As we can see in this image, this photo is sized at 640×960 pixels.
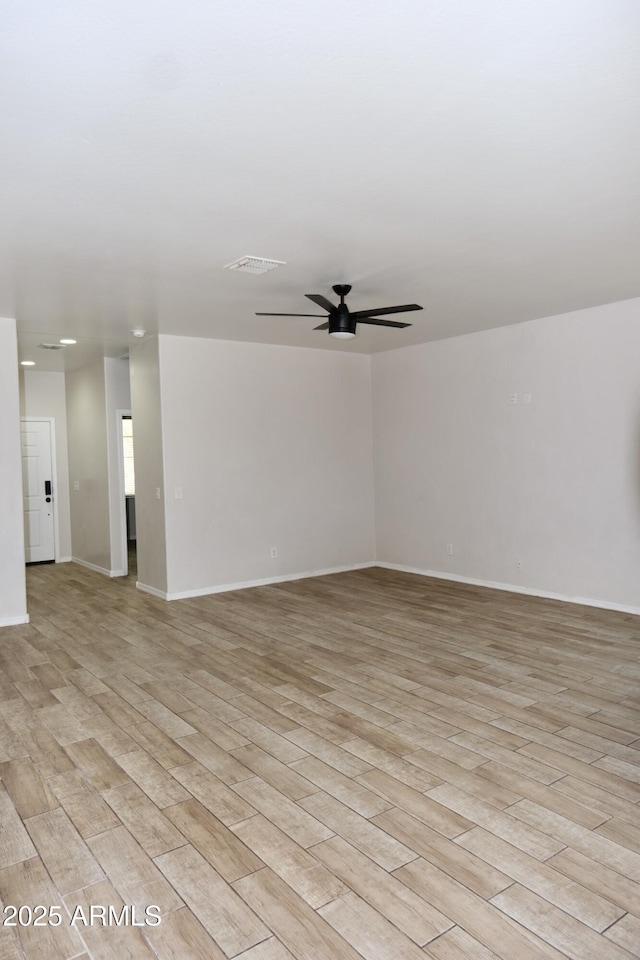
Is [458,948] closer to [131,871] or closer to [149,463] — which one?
[131,871]

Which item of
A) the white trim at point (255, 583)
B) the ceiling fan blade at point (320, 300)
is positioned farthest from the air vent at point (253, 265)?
the white trim at point (255, 583)

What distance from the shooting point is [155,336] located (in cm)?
646

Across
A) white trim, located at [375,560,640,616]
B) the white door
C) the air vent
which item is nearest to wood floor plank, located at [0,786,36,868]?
the air vent

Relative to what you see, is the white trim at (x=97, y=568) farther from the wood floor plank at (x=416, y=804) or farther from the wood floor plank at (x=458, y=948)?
the wood floor plank at (x=458, y=948)

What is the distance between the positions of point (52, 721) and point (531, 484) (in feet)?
15.2

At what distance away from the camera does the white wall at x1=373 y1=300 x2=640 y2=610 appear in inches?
220

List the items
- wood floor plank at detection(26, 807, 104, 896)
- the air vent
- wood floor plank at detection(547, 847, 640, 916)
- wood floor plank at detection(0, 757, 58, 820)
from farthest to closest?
1. the air vent
2. wood floor plank at detection(0, 757, 58, 820)
3. wood floor plank at detection(26, 807, 104, 896)
4. wood floor plank at detection(547, 847, 640, 916)

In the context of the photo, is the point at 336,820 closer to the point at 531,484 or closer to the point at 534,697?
the point at 534,697

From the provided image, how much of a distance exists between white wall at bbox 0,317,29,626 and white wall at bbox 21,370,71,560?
348cm

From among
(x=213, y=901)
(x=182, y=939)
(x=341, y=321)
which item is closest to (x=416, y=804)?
(x=213, y=901)

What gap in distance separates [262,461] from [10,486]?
2.57 meters

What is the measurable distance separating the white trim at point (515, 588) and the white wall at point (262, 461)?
0.60 m

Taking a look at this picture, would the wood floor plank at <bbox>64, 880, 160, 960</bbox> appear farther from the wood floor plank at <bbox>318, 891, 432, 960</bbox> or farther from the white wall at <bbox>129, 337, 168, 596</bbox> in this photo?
the white wall at <bbox>129, 337, 168, 596</bbox>

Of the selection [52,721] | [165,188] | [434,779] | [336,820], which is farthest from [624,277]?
[52,721]
